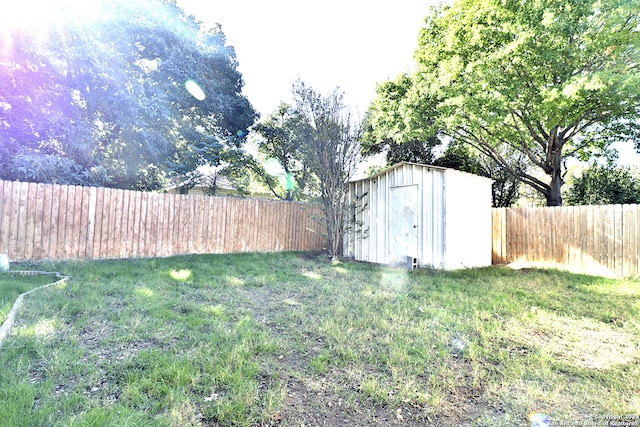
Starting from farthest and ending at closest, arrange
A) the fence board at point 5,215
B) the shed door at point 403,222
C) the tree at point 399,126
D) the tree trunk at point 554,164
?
the tree at point 399,126 → the tree trunk at point 554,164 → the shed door at point 403,222 → the fence board at point 5,215

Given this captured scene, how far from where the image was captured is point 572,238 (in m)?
6.71

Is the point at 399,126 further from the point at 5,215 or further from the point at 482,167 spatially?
the point at 5,215

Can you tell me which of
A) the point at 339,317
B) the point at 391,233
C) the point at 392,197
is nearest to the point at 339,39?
the point at 392,197

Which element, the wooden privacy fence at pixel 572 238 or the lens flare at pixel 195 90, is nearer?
the wooden privacy fence at pixel 572 238

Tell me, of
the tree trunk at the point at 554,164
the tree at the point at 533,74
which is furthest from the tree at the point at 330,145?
the tree trunk at the point at 554,164

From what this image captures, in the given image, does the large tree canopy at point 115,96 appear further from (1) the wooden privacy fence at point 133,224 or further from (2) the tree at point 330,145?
(2) the tree at point 330,145

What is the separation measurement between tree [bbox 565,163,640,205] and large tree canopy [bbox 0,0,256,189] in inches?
528

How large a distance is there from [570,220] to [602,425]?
21.7 ft

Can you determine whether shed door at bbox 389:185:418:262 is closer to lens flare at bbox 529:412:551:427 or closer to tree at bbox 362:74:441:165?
tree at bbox 362:74:441:165

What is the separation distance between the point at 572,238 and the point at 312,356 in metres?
7.10

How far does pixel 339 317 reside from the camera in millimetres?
3246

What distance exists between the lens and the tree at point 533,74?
275 inches

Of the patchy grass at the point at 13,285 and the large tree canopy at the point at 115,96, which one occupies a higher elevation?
the large tree canopy at the point at 115,96

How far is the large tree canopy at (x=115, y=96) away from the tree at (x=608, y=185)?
44.0 ft
